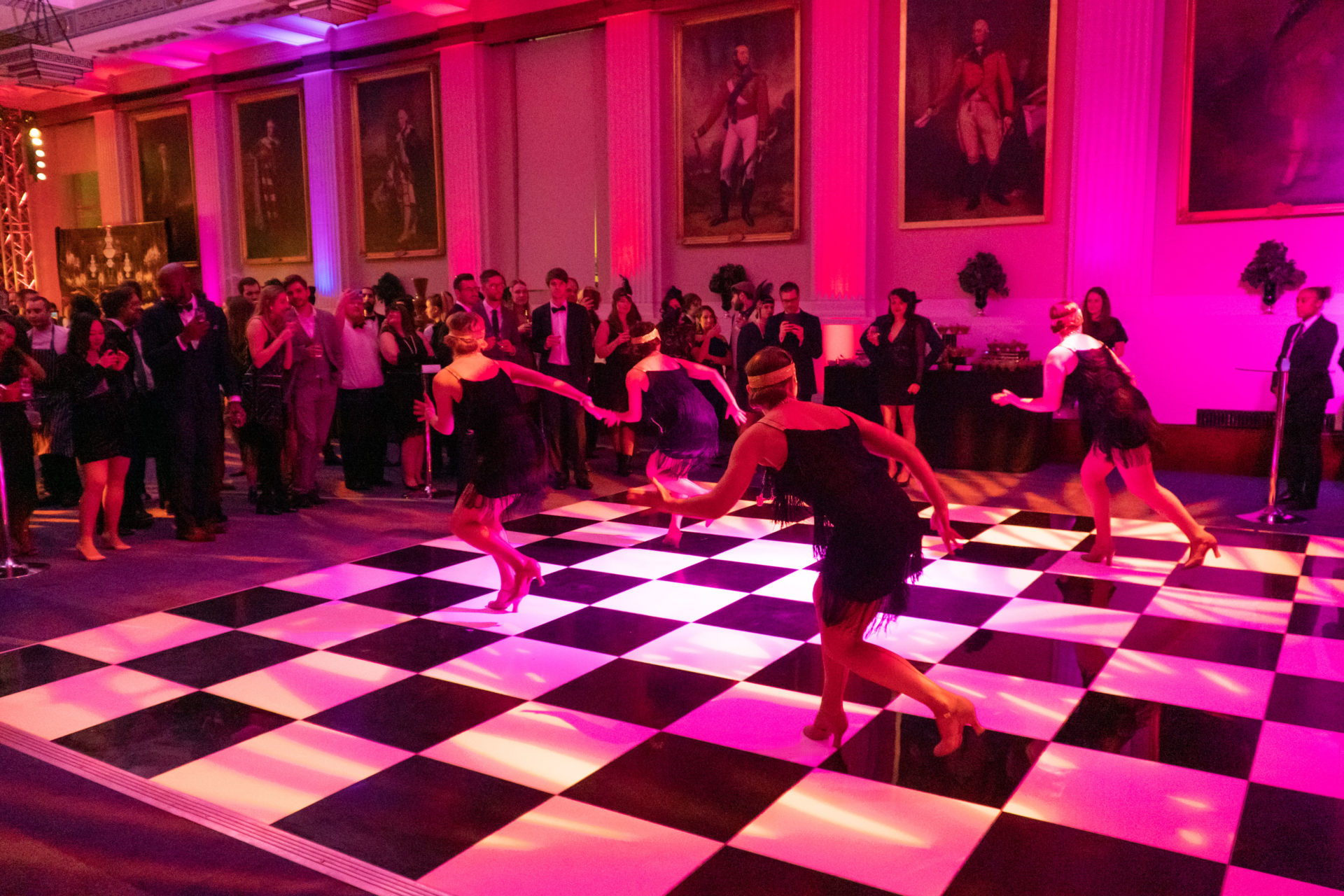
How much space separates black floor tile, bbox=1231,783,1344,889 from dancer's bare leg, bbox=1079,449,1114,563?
89.3 inches

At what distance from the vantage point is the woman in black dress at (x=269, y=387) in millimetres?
6254

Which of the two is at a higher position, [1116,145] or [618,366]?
[1116,145]

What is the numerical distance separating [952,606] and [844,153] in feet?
19.2

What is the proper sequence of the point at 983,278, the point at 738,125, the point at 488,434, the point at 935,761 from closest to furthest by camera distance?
the point at 935,761, the point at 488,434, the point at 983,278, the point at 738,125

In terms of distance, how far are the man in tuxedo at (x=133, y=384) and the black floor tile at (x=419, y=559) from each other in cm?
168

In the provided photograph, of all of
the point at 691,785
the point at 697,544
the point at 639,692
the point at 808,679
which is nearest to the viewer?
the point at 691,785

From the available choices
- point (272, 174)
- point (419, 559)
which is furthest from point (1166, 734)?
point (272, 174)

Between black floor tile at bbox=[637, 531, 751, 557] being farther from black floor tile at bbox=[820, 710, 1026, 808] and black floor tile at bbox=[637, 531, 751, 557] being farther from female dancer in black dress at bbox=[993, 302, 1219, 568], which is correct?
black floor tile at bbox=[820, 710, 1026, 808]

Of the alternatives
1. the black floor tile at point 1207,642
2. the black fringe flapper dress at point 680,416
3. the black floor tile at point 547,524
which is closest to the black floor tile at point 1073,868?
the black floor tile at point 1207,642

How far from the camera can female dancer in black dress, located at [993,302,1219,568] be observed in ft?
14.9

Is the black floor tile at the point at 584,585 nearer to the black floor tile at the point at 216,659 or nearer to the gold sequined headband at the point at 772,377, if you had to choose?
the black floor tile at the point at 216,659

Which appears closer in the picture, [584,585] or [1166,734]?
[1166,734]

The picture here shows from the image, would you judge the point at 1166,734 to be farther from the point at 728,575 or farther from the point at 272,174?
the point at 272,174

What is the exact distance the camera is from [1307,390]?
650 centimetres
